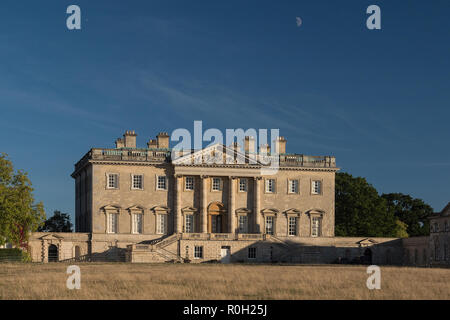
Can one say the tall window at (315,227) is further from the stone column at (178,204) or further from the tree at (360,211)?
the stone column at (178,204)

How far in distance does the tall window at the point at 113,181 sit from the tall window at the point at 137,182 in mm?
1615

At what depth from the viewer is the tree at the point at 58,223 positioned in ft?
306

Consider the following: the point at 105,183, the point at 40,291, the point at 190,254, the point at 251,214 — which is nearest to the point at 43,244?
the point at 105,183

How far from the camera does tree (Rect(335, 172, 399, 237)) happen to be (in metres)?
89.6

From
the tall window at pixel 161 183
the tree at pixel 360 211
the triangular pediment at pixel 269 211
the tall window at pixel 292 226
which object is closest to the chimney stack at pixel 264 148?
the triangular pediment at pixel 269 211

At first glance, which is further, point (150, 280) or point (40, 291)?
point (150, 280)

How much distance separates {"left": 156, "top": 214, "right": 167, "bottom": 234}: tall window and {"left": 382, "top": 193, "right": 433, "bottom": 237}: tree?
4109 centimetres

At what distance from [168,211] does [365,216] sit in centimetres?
2570

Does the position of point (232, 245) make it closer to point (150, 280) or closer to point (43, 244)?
point (43, 244)

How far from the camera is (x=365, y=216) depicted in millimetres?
89875

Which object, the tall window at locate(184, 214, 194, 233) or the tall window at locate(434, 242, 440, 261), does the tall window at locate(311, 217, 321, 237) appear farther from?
the tall window at locate(434, 242, 440, 261)

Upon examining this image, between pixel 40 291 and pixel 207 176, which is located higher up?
pixel 207 176

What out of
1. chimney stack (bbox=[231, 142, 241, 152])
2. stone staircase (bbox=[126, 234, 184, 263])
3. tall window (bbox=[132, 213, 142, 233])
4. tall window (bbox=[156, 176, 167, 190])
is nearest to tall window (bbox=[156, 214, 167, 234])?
tall window (bbox=[132, 213, 142, 233])
